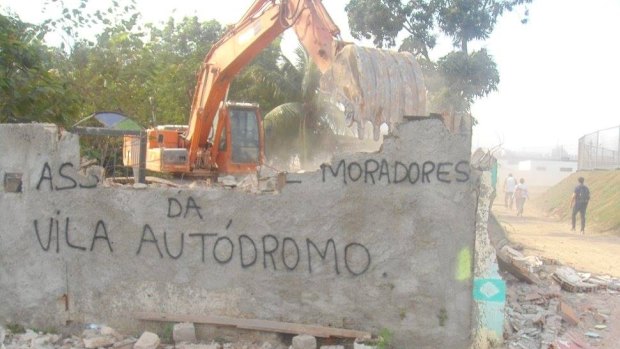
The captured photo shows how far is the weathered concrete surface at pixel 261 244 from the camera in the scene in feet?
17.2

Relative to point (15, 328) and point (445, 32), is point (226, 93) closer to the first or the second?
point (15, 328)

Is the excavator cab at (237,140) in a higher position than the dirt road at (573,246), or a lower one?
higher

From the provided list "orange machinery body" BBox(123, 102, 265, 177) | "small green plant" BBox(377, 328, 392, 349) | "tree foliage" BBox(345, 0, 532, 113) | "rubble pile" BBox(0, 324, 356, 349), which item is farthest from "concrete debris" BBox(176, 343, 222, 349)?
"tree foliage" BBox(345, 0, 532, 113)

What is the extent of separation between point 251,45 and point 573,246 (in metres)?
8.68

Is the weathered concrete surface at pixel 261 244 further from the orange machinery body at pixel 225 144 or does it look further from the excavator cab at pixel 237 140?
the excavator cab at pixel 237 140

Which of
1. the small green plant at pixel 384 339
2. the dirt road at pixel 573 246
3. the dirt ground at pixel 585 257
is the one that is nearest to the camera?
the small green plant at pixel 384 339

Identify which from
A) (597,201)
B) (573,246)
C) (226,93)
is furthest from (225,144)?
(597,201)

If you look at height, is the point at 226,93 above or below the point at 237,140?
above

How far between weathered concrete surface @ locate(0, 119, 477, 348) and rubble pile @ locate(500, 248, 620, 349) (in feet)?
4.10

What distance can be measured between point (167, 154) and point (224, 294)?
17.1 ft

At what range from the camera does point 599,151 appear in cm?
2877

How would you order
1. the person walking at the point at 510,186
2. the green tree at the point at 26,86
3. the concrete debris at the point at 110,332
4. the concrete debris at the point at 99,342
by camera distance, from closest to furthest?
the concrete debris at the point at 99,342
the concrete debris at the point at 110,332
the green tree at the point at 26,86
the person walking at the point at 510,186

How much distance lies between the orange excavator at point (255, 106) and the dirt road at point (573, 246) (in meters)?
5.53

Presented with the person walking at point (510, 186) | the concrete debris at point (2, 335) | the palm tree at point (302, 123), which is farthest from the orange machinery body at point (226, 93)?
the person walking at point (510, 186)
